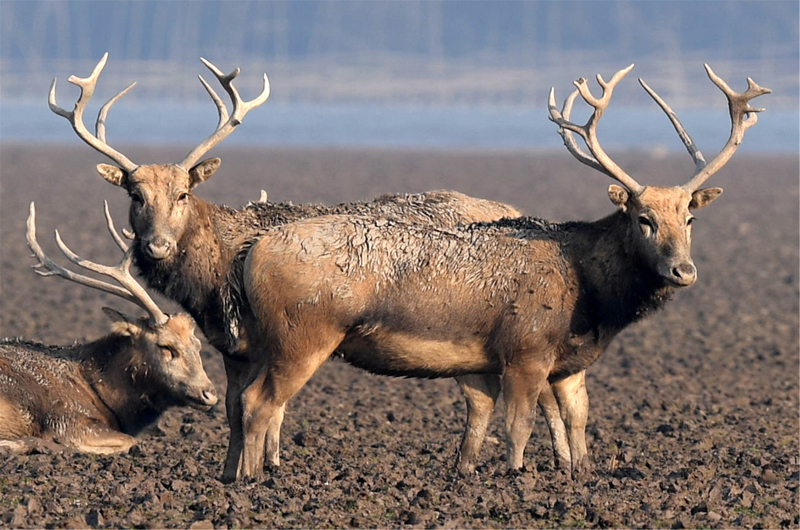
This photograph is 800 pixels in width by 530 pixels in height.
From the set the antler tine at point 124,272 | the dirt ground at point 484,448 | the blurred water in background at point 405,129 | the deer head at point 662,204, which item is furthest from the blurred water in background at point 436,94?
the antler tine at point 124,272

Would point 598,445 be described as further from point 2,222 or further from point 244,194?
point 244,194

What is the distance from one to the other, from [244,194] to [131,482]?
2726cm

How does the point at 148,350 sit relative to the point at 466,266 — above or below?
below

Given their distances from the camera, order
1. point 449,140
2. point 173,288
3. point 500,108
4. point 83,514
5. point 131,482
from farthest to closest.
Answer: point 500,108 → point 449,140 → point 173,288 → point 131,482 → point 83,514

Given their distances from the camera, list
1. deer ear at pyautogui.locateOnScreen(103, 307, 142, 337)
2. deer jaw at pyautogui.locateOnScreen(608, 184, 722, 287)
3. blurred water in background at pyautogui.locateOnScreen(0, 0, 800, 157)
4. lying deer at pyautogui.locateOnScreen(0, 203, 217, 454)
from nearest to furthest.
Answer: deer jaw at pyautogui.locateOnScreen(608, 184, 722, 287) → lying deer at pyautogui.locateOnScreen(0, 203, 217, 454) → deer ear at pyautogui.locateOnScreen(103, 307, 142, 337) → blurred water in background at pyautogui.locateOnScreen(0, 0, 800, 157)

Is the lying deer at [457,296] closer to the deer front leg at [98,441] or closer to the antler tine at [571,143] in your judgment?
the antler tine at [571,143]

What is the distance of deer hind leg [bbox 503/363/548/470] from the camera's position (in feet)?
35.5

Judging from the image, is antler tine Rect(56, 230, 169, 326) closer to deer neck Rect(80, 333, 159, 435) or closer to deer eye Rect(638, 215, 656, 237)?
A: deer neck Rect(80, 333, 159, 435)

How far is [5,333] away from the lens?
17.6 meters

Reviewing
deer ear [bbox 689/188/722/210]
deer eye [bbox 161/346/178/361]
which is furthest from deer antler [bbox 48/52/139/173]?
deer ear [bbox 689/188/722/210]

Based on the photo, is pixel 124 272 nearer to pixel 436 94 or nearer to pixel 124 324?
pixel 124 324

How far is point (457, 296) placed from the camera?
10.9 m

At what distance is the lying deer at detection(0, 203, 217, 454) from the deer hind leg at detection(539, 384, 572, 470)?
9.56 feet

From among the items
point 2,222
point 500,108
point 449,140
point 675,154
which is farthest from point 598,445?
point 500,108
